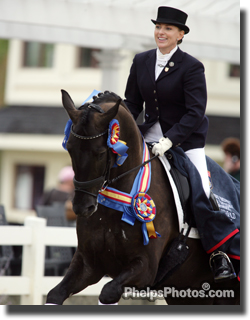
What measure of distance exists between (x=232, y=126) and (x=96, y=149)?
12.9m

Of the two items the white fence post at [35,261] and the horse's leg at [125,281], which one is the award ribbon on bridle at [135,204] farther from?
the white fence post at [35,261]

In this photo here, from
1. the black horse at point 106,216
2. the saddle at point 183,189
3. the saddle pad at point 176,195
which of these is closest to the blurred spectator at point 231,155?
the saddle at point 183,189

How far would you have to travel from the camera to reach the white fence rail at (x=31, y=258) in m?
6.63

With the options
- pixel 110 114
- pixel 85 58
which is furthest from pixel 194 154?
pixel 85 58

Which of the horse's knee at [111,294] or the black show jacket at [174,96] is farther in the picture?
the black show jacket at [174,96]

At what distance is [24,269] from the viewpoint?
6906mm

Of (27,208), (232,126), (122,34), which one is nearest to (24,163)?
(27,208)

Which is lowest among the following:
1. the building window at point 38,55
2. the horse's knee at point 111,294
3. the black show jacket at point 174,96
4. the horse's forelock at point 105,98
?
the horse's knee at point 111,294

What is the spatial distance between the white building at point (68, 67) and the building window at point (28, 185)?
3 centimetres

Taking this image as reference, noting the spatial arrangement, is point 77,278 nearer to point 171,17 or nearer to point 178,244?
point 178,244

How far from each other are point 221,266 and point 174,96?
4.92 feet

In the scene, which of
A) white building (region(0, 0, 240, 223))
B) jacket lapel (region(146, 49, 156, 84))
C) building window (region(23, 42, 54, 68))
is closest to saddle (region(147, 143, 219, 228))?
jacket lapel (region(146, 49, 156, 84))

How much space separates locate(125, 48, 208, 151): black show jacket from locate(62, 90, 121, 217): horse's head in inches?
32.8

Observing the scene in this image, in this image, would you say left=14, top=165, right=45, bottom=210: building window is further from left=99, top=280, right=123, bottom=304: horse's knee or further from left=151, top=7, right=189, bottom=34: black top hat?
left=99, top=280, right=123, bottom=304: horse's knee
